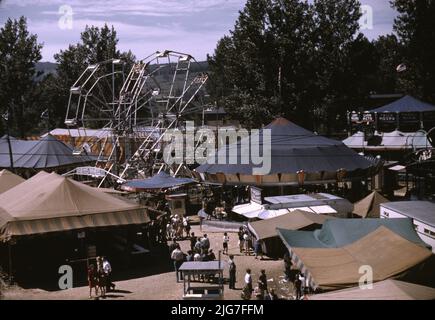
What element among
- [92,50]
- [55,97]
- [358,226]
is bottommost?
[358,226]

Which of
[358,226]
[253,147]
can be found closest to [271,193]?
[253,147]

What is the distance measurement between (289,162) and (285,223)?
35.1 feet

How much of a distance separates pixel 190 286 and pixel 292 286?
3795mm

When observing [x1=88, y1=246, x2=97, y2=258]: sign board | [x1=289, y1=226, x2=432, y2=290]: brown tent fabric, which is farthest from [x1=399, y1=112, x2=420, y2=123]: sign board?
[x1=88, y1=246, x2=97, y2=258]: sign board

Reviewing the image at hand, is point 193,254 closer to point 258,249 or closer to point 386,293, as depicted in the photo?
point 258,249

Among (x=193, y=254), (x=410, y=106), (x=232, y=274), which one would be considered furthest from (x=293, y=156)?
(x=410, y=106)

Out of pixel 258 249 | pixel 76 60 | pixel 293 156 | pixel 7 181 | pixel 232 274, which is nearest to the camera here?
pixel 232 274

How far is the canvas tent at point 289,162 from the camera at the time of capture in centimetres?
3081

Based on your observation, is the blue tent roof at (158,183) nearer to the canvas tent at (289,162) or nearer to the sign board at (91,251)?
the canvas tent at (289,162)

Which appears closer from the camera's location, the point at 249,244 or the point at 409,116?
the point at 249,244

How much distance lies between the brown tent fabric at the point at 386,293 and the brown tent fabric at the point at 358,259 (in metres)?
1.09

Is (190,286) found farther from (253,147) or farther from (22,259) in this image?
(253,147)

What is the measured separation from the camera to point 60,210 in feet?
62.0
